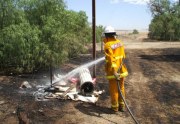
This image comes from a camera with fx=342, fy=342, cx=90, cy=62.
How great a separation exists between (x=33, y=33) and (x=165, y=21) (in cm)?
3262

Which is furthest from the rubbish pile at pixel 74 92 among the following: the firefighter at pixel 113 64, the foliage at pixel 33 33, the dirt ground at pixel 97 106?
the foliage at pixel 33 33

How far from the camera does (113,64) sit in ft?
27.0

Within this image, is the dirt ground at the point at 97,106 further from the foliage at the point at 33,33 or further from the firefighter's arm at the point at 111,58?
the firefighter's arm at the point at 111,58

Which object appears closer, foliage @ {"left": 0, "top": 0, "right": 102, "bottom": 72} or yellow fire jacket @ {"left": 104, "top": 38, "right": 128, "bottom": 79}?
yellow fire jacket @ {"left": 104, "top": 38, "right": 128, "bottom": 79}

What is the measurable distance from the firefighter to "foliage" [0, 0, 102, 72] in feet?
17.0

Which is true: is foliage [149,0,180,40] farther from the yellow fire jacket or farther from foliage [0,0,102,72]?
the yellow fire jacket

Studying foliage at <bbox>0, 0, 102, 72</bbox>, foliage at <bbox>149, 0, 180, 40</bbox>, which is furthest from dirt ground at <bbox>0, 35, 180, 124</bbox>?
foliage at <bbox>149, 0, 180, 40</bbox>

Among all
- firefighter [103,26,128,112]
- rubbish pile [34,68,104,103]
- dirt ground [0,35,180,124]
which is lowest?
dirt ground [0,35,180,124]

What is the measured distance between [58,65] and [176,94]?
230 inches

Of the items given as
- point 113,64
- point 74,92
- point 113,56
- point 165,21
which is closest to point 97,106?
point 74,92

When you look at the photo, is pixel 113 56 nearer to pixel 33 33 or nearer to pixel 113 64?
pixel 113 64

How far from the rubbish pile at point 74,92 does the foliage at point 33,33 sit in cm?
315

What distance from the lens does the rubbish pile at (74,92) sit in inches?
369

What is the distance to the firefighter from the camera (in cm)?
828
